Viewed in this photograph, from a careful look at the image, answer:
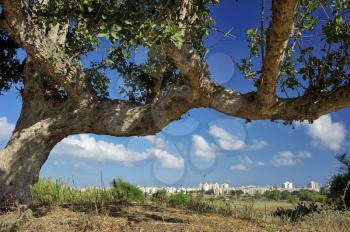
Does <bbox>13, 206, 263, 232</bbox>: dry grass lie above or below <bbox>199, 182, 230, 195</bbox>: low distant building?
below

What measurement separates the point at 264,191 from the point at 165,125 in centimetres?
448

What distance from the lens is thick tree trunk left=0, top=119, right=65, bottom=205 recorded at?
38.8 ft

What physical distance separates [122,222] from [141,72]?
6.16 metres

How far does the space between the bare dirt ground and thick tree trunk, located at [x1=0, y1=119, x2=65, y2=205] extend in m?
1.03

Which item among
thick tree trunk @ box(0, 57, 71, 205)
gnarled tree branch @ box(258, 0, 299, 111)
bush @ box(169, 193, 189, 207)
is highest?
gnarled tree branch @ box(258, 0, 299, 111)

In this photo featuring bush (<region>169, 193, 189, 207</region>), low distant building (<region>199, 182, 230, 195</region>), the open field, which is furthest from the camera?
bush (<region>169, 193, 189, 207</region>)

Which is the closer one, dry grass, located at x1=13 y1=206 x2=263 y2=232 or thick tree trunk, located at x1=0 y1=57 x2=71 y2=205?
dry grass, located at x1=13 y1=206 x2=263 y2=232

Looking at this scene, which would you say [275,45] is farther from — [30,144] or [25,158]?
[25,158]

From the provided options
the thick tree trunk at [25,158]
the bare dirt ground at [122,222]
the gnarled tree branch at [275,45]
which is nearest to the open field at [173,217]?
the bare dirt ground at [122,222]

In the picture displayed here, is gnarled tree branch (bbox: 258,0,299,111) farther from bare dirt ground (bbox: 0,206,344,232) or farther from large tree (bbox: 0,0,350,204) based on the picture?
bare dirt ground (bbox: 0,206,344,232)

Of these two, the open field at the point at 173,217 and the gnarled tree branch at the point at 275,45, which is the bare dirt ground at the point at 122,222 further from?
the gnarled tree branch at the point at 275,45

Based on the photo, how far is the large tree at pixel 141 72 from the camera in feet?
24.5

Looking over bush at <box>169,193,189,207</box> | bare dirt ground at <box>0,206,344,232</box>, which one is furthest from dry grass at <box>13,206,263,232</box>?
bush at <box>169,193,189,207</box>

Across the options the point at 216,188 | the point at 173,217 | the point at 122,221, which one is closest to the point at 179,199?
the point at 216,188
